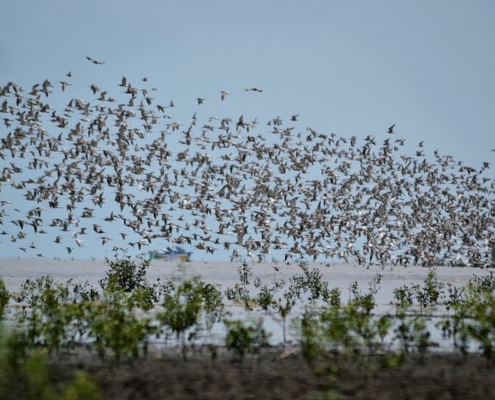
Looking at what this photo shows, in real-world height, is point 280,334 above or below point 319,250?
below

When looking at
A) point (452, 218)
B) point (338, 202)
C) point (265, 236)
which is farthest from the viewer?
point (452, 218)

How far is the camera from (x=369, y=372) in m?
9.73

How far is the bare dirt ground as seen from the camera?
337 inches

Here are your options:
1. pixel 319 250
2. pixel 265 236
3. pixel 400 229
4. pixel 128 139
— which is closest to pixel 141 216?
pixel 128 139

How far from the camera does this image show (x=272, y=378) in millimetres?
9430

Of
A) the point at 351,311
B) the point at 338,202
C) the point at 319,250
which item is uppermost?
the point at 338,202

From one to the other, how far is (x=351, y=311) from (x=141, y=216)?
2396 cm

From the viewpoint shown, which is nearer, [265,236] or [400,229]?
[265,236]

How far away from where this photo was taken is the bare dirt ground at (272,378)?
337 inches

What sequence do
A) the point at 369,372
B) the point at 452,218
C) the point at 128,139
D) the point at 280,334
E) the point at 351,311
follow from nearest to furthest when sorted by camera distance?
the point at 369,372
the point at 351,311
the point at 280,334
the point at 128,139
the point at 452,218

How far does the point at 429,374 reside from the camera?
9.89 m

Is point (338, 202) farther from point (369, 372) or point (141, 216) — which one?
point (369, 372)

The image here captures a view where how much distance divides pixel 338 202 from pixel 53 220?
46.3ft

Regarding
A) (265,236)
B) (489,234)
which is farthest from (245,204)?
(489,234)
